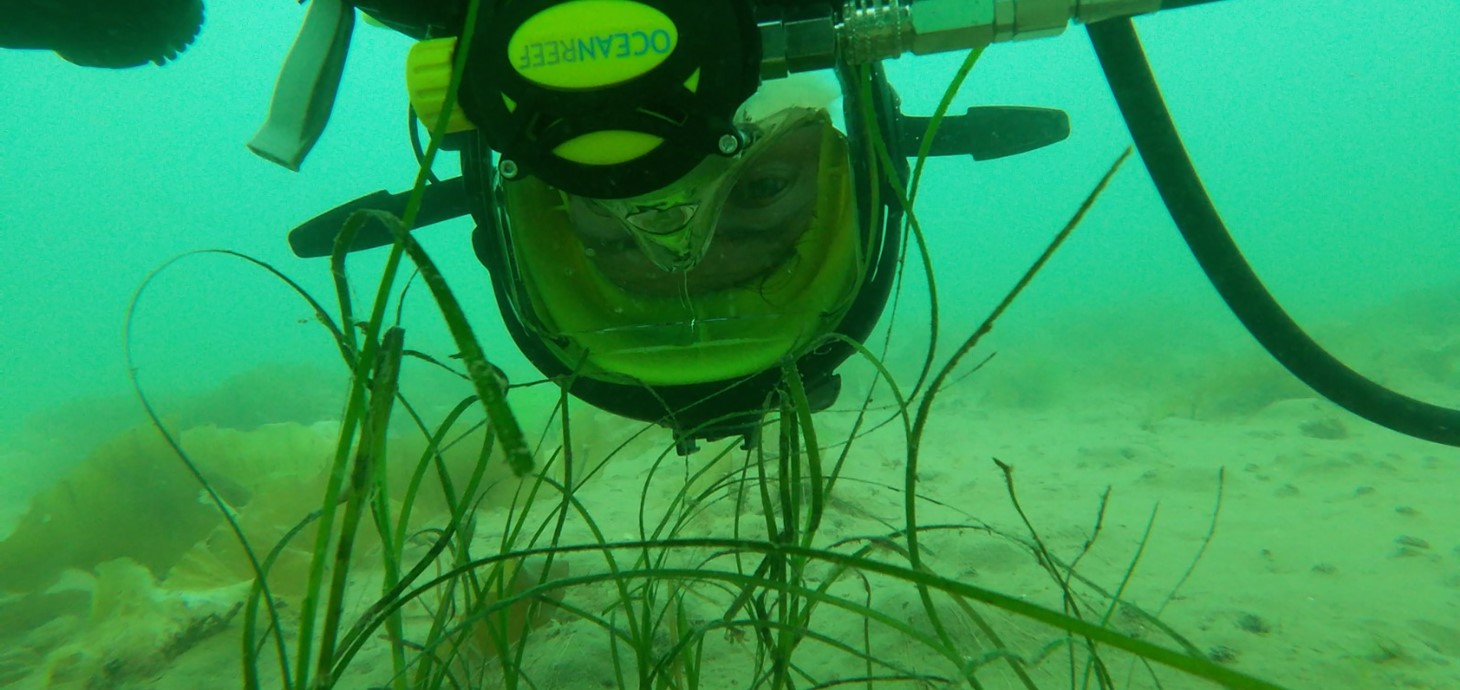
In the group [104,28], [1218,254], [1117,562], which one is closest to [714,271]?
[1218,254]

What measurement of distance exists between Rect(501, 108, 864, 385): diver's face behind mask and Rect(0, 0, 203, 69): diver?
1045 millimetres

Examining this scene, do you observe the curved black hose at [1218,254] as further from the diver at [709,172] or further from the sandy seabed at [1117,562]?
the sandy seabed at [1117,562]

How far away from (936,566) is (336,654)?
6.53 feet

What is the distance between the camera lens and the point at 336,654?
2.50 feet

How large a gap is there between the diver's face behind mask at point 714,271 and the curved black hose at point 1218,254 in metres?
0.59

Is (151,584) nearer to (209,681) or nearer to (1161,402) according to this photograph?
(209,681)

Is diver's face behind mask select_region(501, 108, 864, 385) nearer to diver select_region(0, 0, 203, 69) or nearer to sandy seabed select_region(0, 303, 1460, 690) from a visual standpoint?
sandy seabed select_region(0, 303, 1460, 690)

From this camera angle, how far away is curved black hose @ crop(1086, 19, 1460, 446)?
1.28m

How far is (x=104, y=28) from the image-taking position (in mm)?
1803

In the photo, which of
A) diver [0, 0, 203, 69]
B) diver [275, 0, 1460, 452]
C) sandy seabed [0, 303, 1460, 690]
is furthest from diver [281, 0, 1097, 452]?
diver [0, 0, 203, 69]

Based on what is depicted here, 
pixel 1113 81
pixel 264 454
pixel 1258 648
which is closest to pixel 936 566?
pixel 1258 648

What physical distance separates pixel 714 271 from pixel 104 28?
1692 millimetres

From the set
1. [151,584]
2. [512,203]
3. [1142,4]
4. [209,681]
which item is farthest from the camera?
[151,584]

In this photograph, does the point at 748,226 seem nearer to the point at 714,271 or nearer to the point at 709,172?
the point at 714,271
